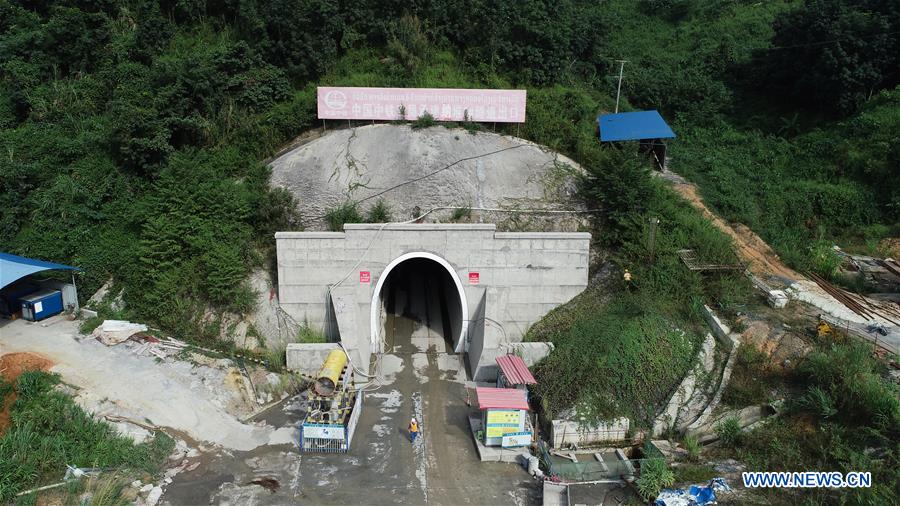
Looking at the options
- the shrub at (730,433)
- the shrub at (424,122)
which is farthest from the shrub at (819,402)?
the shrub at (424,122)

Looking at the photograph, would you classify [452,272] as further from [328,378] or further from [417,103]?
[417,103]

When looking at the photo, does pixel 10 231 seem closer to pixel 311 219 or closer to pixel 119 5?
pixel 311 219

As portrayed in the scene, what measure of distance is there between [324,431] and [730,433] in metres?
11.0

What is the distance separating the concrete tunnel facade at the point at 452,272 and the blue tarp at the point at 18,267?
26.1ft

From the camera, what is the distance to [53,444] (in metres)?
13.4

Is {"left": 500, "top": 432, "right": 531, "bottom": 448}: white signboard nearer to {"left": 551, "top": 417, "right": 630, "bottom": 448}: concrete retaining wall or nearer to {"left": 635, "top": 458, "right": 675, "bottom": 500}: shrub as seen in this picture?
{"left": 551, "top": 417, "right": 630, "bottom": 448}: concrete retaining wall

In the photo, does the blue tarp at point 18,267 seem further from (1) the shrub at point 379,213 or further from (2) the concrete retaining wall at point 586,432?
(2) the concrete retaining wall at point 586,432

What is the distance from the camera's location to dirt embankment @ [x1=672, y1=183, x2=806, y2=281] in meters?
20.1

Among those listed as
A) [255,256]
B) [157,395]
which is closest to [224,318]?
[255,256]

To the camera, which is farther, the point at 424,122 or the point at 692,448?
the point at 424,122

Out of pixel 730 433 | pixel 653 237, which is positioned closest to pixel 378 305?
pixel 653 237

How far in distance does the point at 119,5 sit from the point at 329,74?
12294mm

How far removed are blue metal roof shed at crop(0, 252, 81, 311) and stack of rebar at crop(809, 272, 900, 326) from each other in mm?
26989

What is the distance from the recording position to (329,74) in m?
26.7
